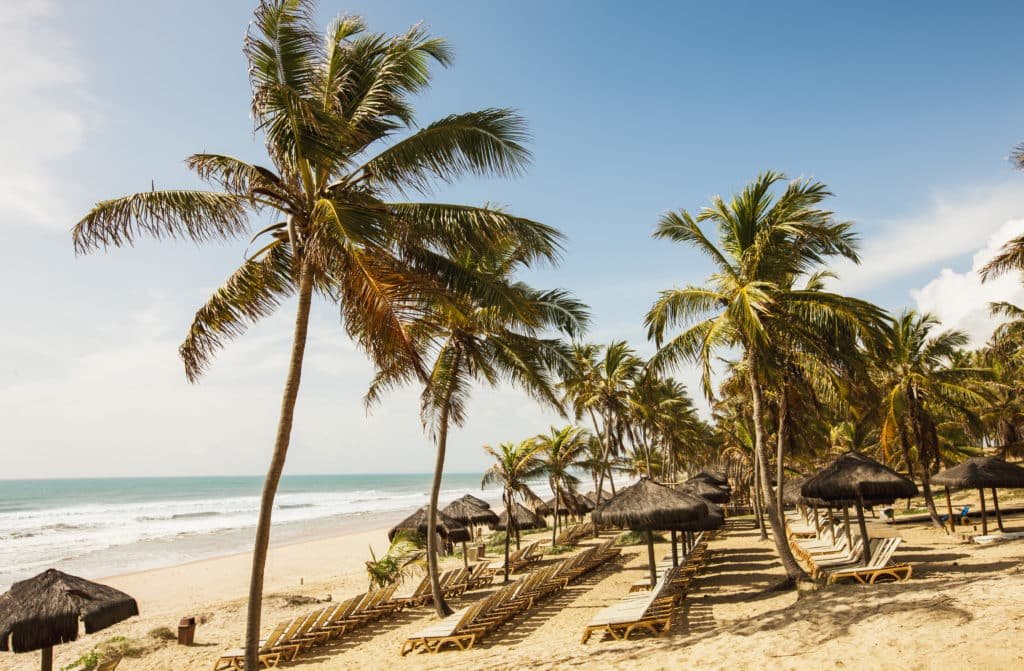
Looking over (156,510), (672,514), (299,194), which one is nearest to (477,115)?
(299,194)

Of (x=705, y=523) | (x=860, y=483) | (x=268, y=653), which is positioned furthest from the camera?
(x=705, y=523)

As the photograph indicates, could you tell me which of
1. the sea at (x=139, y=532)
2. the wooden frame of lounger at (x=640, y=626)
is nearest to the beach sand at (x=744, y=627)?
the wooden frame of lounger at (x=640, y=626)

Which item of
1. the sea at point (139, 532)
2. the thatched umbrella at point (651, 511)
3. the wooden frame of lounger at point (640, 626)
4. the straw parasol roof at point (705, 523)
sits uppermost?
the thatched umbrella at point (651, 511)

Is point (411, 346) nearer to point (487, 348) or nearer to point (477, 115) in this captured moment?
point (477, 115)

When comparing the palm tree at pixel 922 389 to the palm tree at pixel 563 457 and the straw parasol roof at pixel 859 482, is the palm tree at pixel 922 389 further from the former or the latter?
the palm tree at pixel 563 457

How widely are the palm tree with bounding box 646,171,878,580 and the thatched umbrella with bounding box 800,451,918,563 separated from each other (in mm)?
1611

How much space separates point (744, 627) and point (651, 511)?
283cm

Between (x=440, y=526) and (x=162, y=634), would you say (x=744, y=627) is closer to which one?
(x=440, y=526)

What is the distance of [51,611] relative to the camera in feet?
23.2

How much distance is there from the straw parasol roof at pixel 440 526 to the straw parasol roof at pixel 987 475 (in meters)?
12.7

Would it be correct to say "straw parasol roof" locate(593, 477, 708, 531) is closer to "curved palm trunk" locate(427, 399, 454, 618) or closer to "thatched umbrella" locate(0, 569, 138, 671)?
"curved palm trunk" locate(427, 399, 454, 618)

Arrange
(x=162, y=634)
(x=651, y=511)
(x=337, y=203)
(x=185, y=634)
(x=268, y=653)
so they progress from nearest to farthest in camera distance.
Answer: (x=337, y=203), (x=268, y=653), (x=651, y=511), (x=185, y=634), (x=162, y=634)

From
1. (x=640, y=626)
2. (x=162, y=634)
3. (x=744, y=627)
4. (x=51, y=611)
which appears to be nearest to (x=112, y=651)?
(x=162, y=634)

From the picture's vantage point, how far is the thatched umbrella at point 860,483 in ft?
37.2
